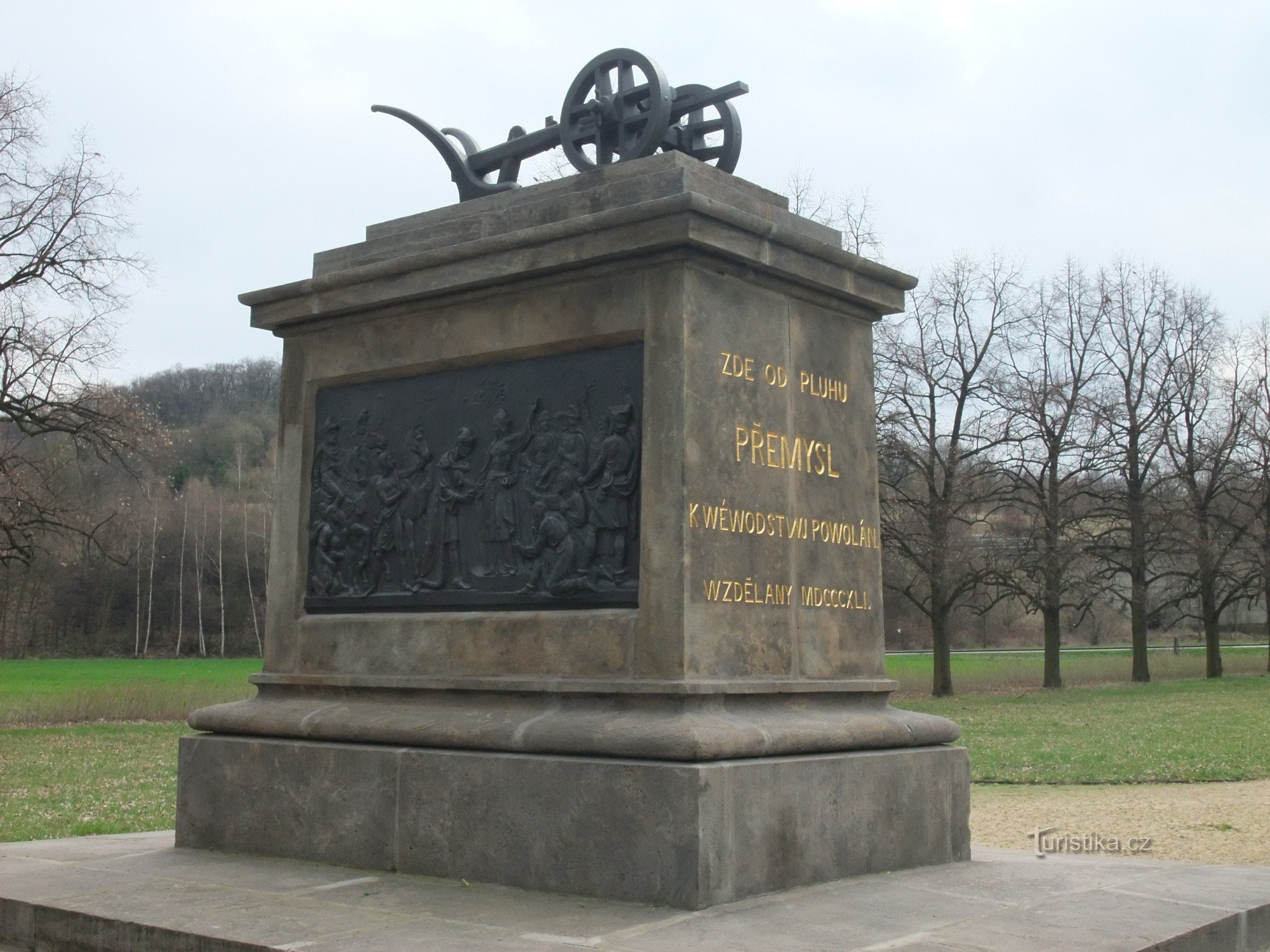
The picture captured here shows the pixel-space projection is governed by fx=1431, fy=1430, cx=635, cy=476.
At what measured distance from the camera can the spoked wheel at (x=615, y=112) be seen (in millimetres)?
7746

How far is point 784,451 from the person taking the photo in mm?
7496

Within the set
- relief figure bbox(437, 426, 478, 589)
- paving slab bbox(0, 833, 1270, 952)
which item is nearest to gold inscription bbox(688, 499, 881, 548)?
relief figure bbox(437, 426, 478, 589)

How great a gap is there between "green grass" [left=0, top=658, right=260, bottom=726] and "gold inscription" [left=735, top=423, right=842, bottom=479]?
2456 cm

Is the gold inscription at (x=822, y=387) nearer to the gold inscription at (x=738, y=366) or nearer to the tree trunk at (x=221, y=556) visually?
the gold inscription at (x=738, y=366)

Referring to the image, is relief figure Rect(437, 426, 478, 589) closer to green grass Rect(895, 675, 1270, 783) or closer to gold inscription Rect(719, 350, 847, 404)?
gold inscription Rect(719, 350, 847, 404)

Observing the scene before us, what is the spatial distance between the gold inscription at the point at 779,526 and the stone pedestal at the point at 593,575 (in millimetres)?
19

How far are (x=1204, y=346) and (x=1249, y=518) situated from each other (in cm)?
588

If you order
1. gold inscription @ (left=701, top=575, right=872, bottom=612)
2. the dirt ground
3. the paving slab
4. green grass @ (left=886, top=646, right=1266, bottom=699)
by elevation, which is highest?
gold inscription @ (left=701, top=575, right=872, bottom=612)

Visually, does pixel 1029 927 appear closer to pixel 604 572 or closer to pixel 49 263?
pixel 604 572

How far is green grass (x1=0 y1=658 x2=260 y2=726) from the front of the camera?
1214 inches

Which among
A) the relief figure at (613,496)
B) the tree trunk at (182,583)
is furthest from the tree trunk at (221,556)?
the relief figure at (613,496)

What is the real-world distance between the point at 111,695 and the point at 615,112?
2804 cm

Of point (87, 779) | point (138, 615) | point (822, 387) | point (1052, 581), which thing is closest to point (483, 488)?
point (822, 387)

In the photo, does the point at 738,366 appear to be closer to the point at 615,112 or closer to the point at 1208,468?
the point at 615,112
